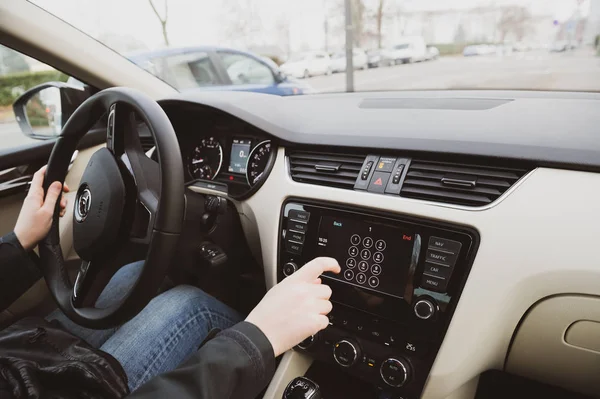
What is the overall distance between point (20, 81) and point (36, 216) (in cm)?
147

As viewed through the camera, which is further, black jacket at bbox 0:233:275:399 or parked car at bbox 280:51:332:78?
parked car at bbox 280:51:332:78

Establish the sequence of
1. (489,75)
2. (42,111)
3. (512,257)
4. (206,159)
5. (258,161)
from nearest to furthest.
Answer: (512,257) < (258,161) < (206,159) < (489,75) < (42,111)

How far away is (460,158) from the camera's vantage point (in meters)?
1.10

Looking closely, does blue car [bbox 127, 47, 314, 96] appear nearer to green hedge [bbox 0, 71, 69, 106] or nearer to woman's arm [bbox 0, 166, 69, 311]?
green hedge [bbox 0, 71, 69, 106]

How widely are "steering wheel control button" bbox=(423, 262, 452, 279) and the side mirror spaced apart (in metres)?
1.67

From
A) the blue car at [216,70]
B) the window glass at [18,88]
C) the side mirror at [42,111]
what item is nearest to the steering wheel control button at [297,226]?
the blue car at [216,70]

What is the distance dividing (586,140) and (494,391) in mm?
969

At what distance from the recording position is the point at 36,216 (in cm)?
125

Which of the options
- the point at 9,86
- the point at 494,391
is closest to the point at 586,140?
the point at 494,391

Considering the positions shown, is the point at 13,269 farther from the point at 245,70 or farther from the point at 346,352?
the point at 245,70

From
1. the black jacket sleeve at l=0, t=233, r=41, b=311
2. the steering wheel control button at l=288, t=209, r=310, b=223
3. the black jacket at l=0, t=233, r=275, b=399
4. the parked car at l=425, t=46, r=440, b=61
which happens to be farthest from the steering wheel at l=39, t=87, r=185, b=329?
the parked car at l=425, t=46, r=440, b=61

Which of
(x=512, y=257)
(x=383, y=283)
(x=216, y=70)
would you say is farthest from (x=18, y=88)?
(x=512, y=257)

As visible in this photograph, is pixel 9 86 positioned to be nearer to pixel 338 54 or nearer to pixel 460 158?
pixel 338 54

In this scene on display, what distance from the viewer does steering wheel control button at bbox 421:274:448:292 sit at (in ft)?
3.60
